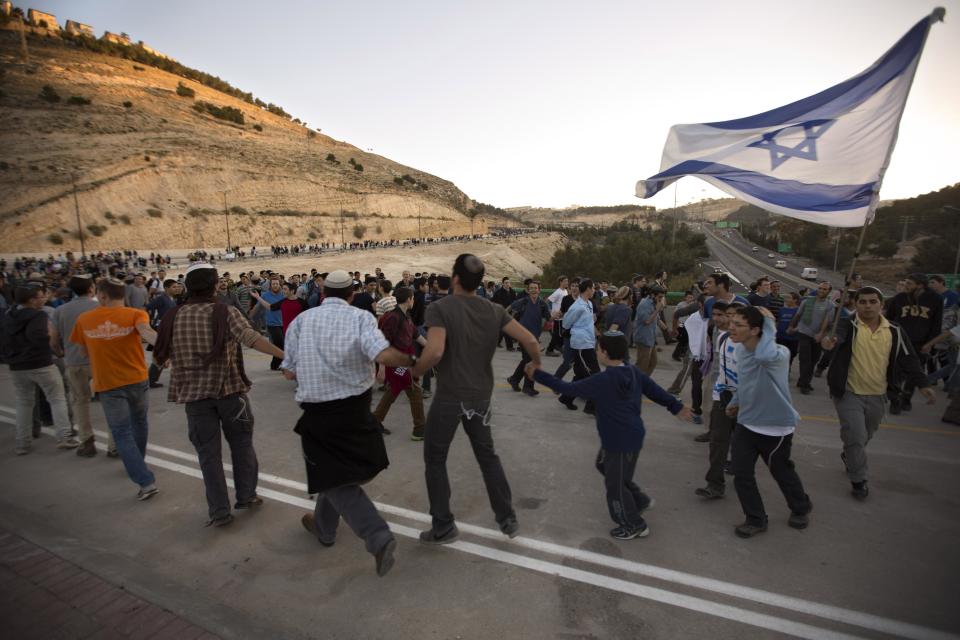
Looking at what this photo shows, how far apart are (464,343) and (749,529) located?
8.84ft

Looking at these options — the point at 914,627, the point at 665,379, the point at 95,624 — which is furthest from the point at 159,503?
the point at 665,379

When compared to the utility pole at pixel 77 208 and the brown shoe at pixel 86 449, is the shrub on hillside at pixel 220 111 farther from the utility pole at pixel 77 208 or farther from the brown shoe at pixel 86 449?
the brown shoe at pixel 86 449

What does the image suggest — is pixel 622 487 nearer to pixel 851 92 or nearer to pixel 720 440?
pixel 720 440

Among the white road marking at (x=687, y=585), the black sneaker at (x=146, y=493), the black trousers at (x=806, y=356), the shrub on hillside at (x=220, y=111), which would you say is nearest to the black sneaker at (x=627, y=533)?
the white road marking at (x=687, y=585)

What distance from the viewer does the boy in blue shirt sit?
349 centimetres

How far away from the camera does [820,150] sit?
14.6 ft

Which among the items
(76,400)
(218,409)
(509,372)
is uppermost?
(218,409)

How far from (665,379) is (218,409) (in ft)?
24.5

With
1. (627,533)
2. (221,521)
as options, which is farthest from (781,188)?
(221,521)

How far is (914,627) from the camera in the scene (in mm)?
2799

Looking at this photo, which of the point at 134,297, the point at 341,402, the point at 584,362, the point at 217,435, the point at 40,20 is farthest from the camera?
the point at 40,20

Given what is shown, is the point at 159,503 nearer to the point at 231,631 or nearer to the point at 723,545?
the point at 231,631

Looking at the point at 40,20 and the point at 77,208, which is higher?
the point at 40,20

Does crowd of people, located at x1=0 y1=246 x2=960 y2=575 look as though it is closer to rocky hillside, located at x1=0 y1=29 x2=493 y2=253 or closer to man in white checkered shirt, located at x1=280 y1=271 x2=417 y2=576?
man in white checkered shirt, located at x1=280 y1=271 x2=417 y2=576
